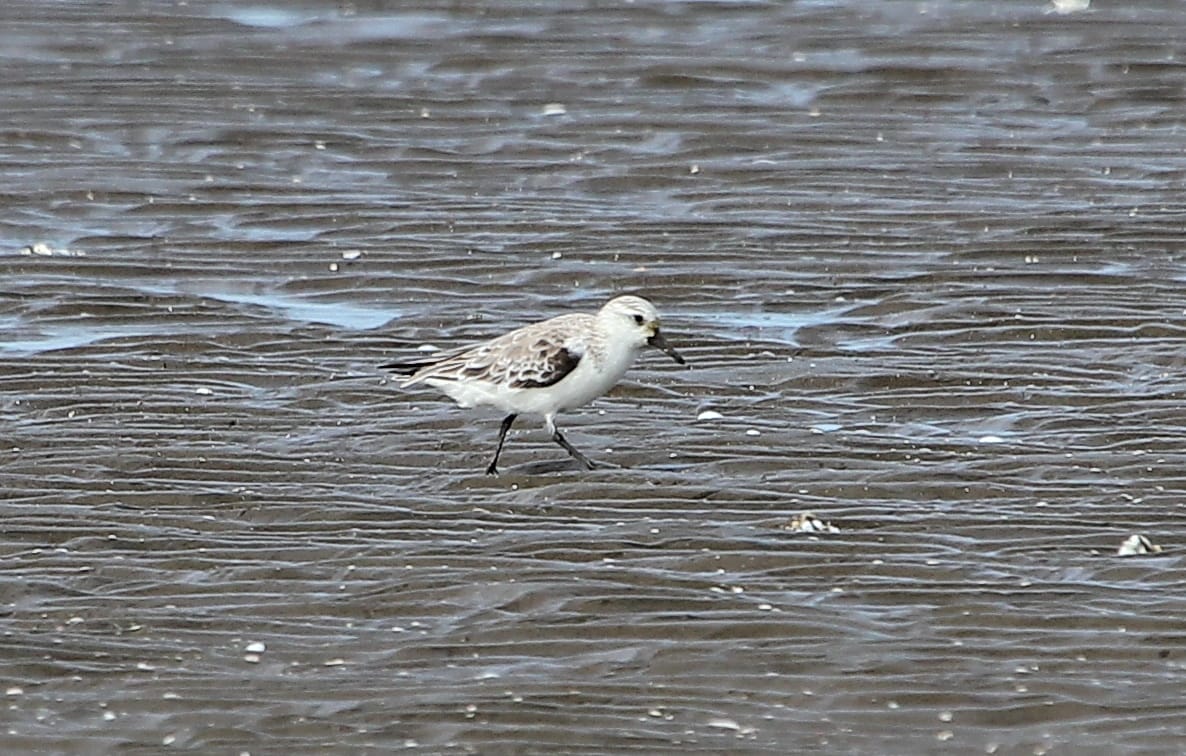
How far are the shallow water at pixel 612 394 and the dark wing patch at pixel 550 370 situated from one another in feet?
1.22

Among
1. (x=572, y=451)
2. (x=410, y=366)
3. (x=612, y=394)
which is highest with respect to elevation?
(x=410, y=366)

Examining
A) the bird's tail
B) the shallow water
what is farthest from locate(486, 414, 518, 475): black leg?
the bird's tail

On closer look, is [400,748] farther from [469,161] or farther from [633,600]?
[469,161]

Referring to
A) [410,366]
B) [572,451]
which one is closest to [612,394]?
[410,366]

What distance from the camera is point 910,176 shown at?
14.1 m

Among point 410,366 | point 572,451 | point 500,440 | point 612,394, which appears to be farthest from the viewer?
point 612,394

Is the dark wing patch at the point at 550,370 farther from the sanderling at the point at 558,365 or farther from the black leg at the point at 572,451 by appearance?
the black leg at the point at 572,451

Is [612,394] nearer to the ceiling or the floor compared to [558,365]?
nearer to the floor

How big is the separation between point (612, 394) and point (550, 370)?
1301 mm

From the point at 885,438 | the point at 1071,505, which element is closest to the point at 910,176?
the point at 885,438

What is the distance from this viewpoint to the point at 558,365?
917 cm

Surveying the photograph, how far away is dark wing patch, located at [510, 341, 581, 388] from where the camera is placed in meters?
9.16

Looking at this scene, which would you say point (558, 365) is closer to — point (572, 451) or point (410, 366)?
point (572, 451)

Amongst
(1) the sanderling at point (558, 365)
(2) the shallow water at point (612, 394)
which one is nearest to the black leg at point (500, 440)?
(1) the sanderling at point (558, 365)
